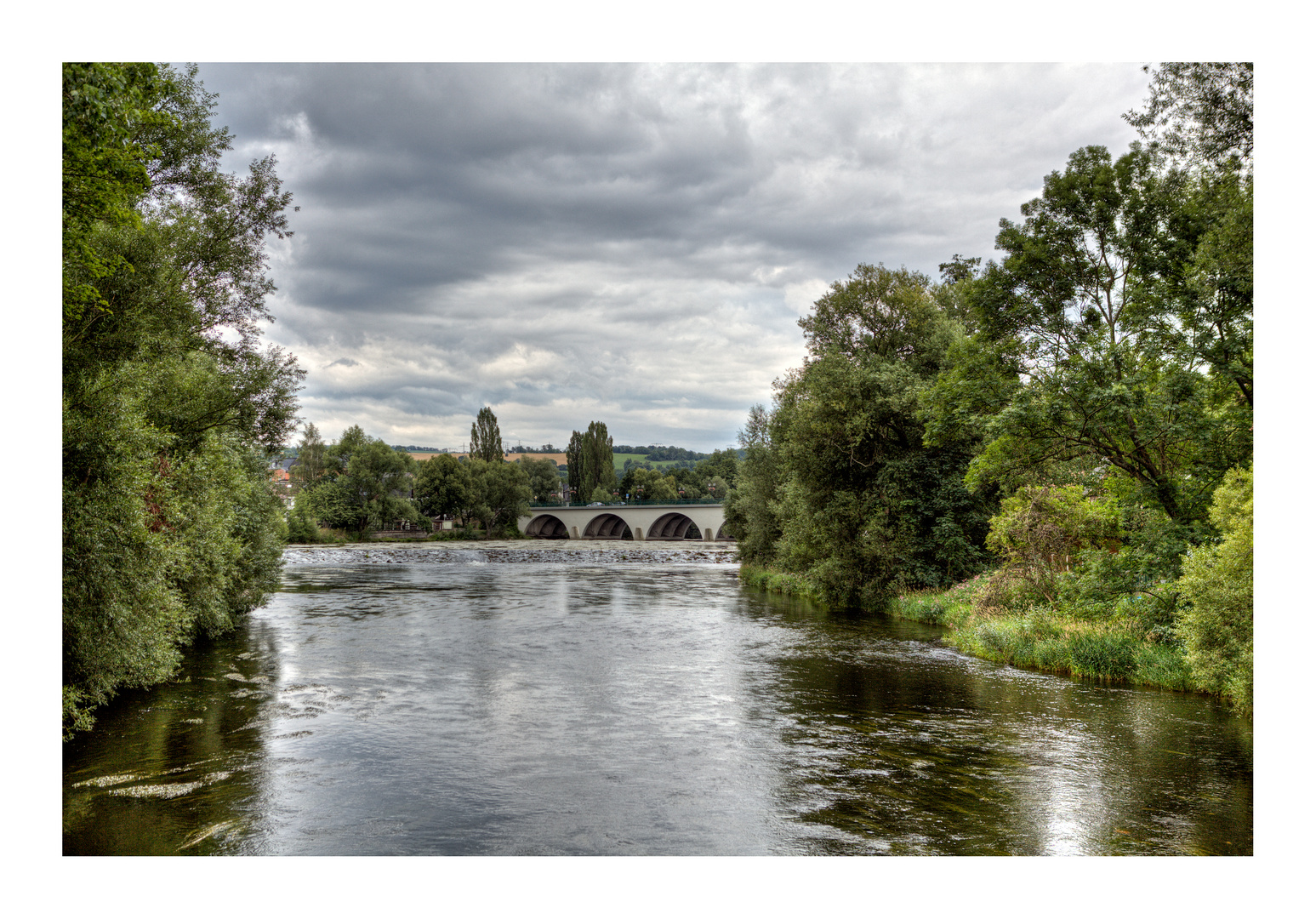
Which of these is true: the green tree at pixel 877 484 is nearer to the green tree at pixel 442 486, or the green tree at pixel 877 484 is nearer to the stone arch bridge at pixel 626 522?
the stone arch bridge at pixel 626 522

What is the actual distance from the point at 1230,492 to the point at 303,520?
74859mm

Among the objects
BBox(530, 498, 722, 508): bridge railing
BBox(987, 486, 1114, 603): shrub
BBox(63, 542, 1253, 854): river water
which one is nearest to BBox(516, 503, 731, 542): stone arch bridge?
BBox(530, 498, 722, 508): bridge railing

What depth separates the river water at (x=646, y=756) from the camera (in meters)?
7.28


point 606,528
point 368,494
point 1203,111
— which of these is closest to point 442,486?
point 368,494

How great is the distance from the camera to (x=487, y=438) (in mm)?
103500

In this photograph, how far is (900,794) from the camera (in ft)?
27.5

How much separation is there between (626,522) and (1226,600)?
Result: 8458 centimetres

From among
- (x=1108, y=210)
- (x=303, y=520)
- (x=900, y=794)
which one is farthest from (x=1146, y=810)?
(x=303, y=520)

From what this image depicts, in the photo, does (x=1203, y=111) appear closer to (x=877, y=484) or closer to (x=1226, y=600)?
(x=1226, y=600)

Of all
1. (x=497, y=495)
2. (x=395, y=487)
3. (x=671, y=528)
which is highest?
(x=395, y=487)

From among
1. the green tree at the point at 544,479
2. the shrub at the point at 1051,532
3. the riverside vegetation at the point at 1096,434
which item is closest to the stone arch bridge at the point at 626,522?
the green tree at the point at 544,479

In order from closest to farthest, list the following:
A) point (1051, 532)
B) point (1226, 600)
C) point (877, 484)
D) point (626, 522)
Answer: point (1226, 600) < point (1051, 532) < point (877, 484) < point (626, 522)

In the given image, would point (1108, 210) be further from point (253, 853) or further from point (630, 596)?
point (630, 596)

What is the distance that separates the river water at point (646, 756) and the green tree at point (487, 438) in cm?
8455
